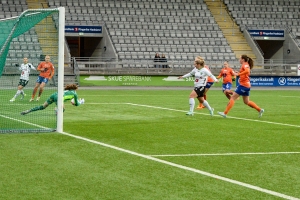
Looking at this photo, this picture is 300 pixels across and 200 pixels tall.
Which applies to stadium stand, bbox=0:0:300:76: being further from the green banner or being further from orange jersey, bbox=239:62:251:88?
orange jersey, bbox=239:62:251:88

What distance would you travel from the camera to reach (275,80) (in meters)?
46.7

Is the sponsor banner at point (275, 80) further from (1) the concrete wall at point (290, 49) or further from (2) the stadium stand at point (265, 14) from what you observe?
(2) the stadium stand at point (265, 14)

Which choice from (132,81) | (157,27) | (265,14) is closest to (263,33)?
(265,14)

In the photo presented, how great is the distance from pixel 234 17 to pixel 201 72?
35.0 metres

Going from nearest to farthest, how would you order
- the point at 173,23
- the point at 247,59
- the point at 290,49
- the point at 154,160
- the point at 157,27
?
the point at 154,160 → the point at 247,59 → the point at 157,27 → the point at 173,23 → the point at 290,49

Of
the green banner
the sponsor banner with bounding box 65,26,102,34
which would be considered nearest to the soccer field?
the green banner

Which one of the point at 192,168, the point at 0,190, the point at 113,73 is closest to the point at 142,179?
the point at 192,168

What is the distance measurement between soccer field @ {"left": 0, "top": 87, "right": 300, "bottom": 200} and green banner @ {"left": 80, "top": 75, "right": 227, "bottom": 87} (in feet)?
78.6

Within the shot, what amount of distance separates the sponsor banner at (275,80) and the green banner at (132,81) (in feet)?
10.3

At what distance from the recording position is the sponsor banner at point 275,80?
152 ft

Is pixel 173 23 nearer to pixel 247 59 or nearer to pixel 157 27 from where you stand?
pixel 157 27

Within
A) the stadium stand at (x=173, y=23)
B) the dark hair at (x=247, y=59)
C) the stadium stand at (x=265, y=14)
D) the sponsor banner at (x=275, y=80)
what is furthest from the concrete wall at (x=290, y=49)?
the dark hair at (x=247, y=59)

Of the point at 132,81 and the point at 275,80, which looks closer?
the point at 132,81

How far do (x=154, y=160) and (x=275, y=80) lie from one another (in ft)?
122
